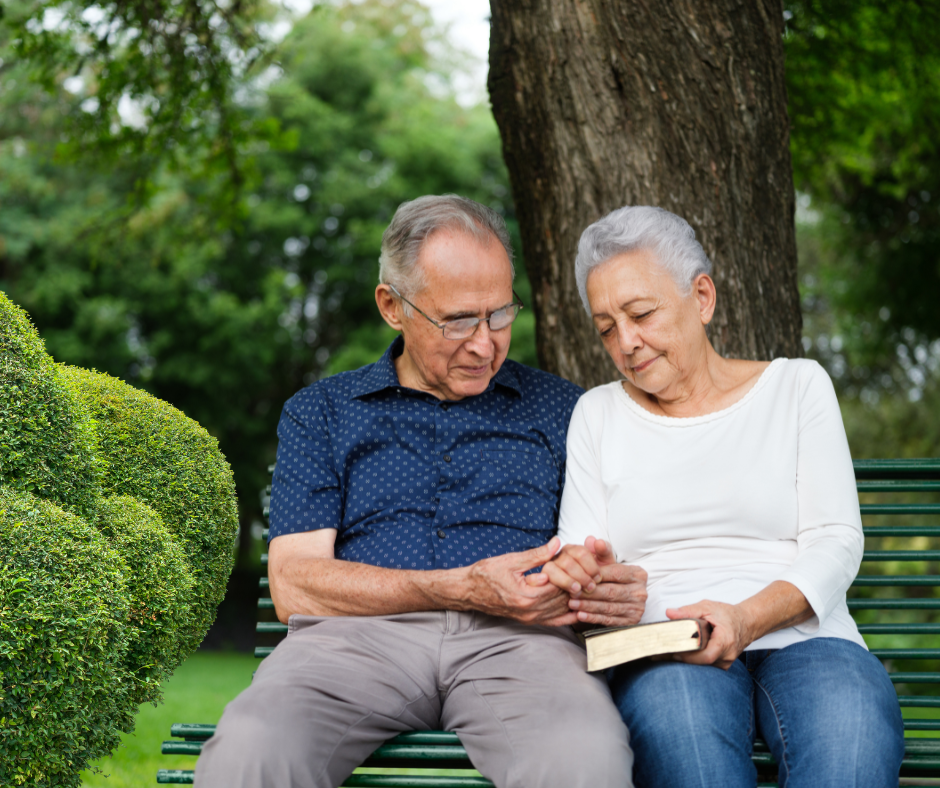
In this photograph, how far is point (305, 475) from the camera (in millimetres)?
2609

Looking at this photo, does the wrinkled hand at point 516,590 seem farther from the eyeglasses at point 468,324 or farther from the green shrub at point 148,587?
the green shrub at point 148,587

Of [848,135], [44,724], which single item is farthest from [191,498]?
[848,135]

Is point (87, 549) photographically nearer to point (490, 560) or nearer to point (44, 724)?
point (44, 724)

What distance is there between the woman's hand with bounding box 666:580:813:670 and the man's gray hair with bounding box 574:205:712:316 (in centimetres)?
82

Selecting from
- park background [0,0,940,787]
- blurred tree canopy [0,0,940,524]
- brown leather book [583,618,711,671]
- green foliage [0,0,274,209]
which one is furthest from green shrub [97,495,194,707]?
park background [0,0,940,787]

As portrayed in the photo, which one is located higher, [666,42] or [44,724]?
[666,42]

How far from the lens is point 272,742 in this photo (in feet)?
6.39

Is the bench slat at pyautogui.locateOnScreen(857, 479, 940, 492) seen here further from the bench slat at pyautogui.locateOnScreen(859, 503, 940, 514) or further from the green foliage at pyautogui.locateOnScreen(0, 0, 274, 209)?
the green foliage at pyautogui.locateOnScreen(0, 0, 274, 209)

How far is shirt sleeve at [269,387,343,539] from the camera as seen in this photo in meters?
2.57

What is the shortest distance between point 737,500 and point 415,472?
86 cm

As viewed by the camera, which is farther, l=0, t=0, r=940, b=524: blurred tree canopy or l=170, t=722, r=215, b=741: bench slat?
l=0, t=0, r=940, b=524: blurred tree canopy

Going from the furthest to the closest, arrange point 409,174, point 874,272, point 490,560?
point 409,174
point 874,272
point 490,560

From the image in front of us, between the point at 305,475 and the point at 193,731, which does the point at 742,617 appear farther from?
→ the point at 193,731

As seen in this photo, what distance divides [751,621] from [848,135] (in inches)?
246
